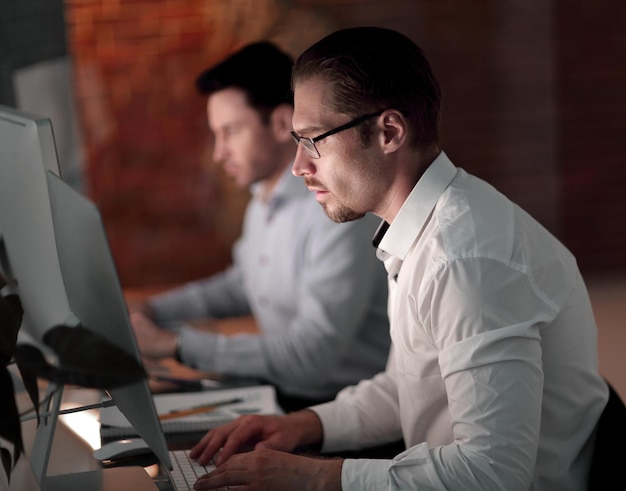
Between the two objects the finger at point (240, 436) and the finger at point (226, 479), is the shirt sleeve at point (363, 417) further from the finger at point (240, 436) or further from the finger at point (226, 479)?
the finger at point (226, 479)

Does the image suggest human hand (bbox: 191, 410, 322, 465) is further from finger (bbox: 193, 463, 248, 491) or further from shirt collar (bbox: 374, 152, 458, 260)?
shirt collar (bbox: 374, 152, 458, 260)

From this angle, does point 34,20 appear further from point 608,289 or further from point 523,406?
point 608,289

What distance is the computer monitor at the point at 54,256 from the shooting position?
3.61ft

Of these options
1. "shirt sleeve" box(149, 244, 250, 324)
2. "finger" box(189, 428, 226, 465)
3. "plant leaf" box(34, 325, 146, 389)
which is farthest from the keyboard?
"shirt sleeve" box(149, 244, 250, 324)

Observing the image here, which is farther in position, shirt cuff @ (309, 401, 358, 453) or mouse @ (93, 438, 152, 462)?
shirt cuff @ (309, 401, 358, 453)

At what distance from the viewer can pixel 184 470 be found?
1350 millimetres

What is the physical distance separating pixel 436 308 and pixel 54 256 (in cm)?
51

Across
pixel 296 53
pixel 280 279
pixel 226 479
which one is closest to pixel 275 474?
pixel 226 479

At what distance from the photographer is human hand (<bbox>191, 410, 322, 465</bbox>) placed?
1405 mm

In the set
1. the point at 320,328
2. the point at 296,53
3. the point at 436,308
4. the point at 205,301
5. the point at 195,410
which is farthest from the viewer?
the point at 296,53

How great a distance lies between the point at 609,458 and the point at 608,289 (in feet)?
13.2

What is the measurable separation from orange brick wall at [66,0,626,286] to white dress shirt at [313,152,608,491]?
3.93m

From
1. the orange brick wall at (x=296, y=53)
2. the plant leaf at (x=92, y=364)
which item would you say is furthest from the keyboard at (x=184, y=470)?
the orange brick wall at (x=296, y=53)

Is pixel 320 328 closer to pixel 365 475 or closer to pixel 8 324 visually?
pixel 365 475
